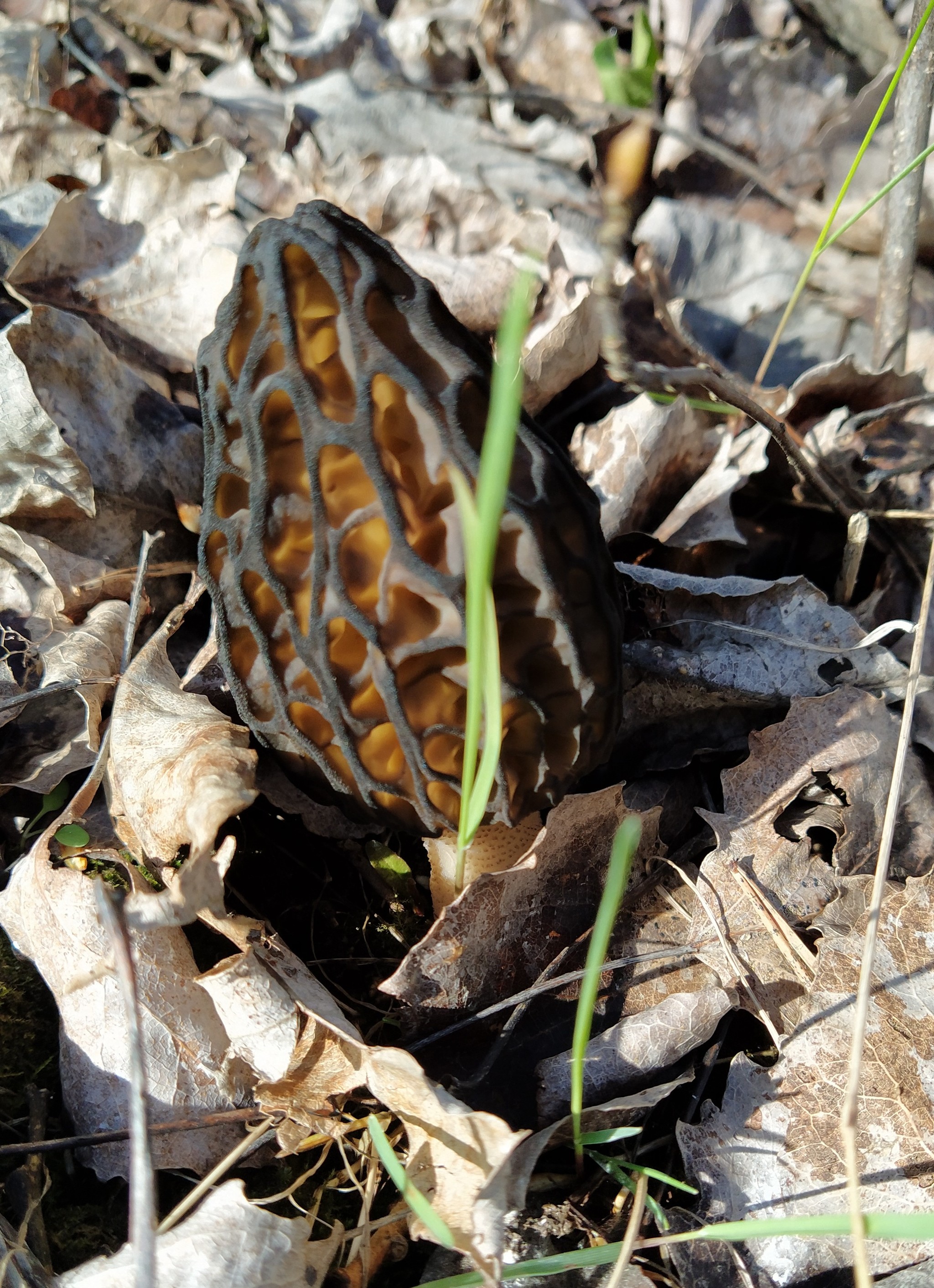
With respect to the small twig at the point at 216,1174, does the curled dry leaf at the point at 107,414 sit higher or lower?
higher

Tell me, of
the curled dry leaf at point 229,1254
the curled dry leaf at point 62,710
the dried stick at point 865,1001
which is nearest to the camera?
the dried stick at point 865,1001

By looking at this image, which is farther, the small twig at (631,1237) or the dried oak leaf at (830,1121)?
the dried oak leaf at (830,1121)

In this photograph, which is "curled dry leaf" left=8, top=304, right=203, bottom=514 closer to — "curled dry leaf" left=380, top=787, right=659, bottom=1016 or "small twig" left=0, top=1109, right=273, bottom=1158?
"curled dry leaf" left=380, top=787, right=659, bottom=1016

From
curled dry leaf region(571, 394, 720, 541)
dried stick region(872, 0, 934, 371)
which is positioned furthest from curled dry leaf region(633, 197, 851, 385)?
curled dry leaf region(571, 394, 720, 541)

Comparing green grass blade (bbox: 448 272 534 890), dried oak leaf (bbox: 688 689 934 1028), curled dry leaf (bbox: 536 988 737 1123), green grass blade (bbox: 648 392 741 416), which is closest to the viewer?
green grass blade (bbox: 448 272 534 890)

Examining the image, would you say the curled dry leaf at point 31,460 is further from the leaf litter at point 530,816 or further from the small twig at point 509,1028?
the small twig at point 509,1028

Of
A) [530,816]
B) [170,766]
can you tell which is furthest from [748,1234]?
[170,766]

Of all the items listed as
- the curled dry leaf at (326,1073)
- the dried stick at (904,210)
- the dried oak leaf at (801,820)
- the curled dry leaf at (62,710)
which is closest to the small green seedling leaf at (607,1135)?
the curled dry leaf at (326,1073)

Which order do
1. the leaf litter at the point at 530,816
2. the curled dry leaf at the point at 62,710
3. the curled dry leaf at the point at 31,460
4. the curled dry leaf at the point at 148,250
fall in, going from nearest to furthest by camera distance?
1. the leaf litter at the point at 530,816
2. the curled dry leaf at the point at 62,710
3. the curled dry leaf at the point at 31,460
4. the curled dry leaf at the point at 148,250
